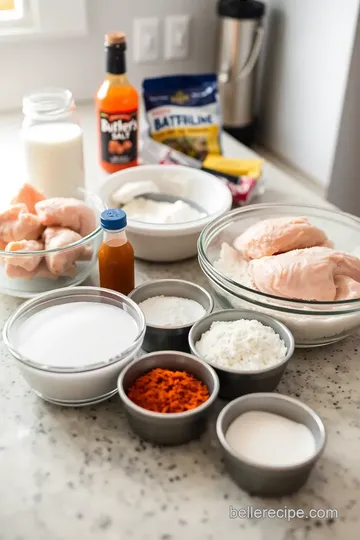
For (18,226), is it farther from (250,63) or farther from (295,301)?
(250,63)

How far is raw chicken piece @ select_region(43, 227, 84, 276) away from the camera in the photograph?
935 mm

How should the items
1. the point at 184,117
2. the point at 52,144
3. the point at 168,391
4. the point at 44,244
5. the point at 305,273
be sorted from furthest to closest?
the point at 184,117 → the point at 52,144 → the point at 44,244 → the point at 305,273 → the point at 168,391

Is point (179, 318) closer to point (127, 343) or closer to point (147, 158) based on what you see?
point (127, 343)

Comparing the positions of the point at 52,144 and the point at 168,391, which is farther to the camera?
the point at 52,144

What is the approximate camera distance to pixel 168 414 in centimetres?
70

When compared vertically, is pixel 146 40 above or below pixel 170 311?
above

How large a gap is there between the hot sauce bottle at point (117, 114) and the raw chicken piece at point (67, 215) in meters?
0.32

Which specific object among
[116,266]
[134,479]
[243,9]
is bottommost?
[134,479]

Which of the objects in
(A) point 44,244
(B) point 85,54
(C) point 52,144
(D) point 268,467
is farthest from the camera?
(B) point 85,54

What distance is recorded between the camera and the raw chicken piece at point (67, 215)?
3.16 ft

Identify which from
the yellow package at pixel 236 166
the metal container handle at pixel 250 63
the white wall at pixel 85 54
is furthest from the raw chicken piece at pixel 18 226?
the metal container handle at pixel 250 63

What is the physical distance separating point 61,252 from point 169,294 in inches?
7.0

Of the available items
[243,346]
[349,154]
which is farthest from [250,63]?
[243,346]

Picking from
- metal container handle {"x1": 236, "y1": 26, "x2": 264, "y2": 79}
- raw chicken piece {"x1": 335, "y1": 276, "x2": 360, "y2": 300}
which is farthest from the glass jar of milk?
metal container handle {"x1": 236, "y1": 26, "x2": 264, "y2": 79}
